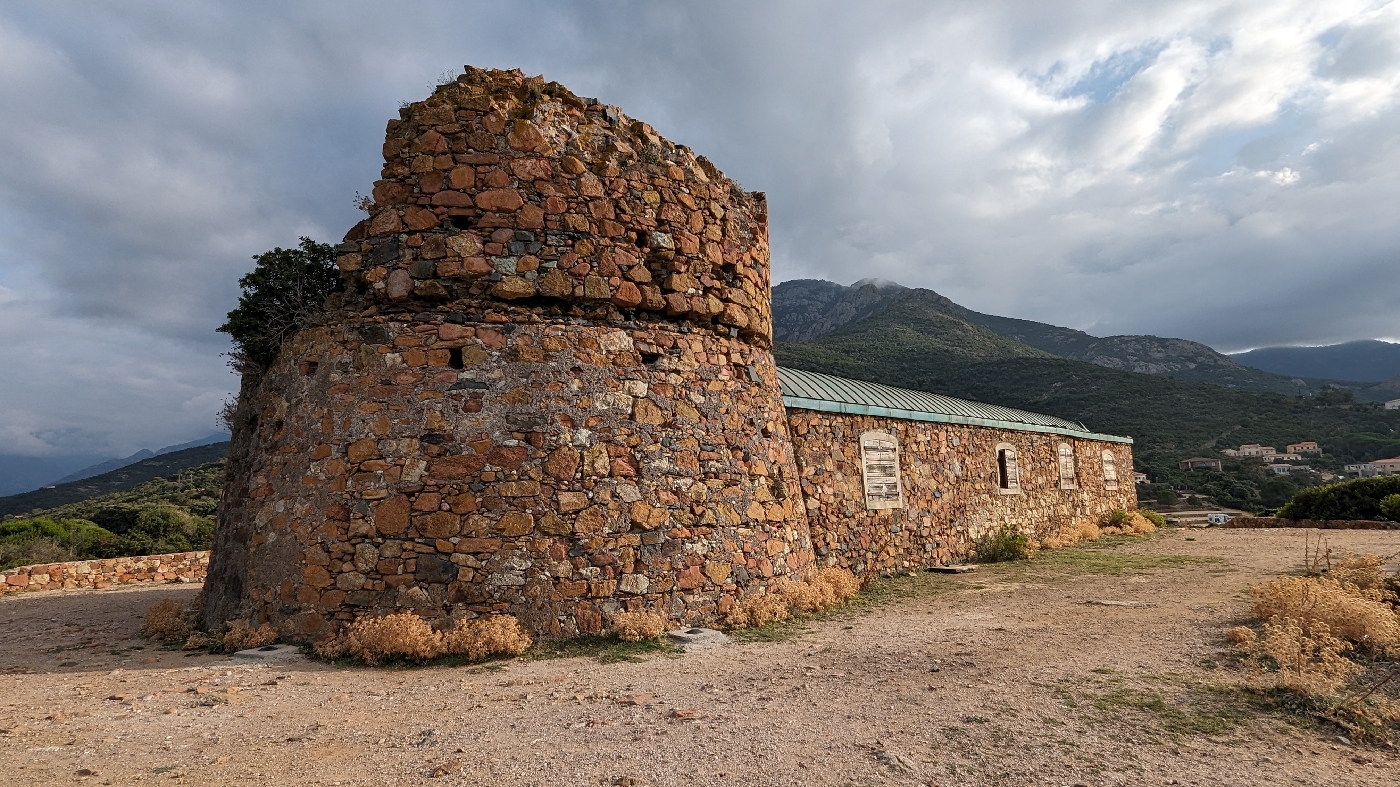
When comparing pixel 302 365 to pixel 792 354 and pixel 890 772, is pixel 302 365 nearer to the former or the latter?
pixel 890 772

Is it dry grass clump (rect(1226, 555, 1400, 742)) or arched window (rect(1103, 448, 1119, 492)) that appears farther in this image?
arched window (rect(1103, 448, 1119, 492))

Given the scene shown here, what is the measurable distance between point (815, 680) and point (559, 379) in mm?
3537

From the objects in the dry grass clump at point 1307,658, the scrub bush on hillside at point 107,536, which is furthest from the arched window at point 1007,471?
the scrub bush on hillside at point 107,536

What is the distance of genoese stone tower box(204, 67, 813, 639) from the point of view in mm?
5973

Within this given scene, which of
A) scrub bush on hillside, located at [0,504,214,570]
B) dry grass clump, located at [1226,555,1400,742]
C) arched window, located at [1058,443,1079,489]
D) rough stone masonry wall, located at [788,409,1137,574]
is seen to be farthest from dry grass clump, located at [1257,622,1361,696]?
scrub bush on hillside, located at [0,504,214,570]

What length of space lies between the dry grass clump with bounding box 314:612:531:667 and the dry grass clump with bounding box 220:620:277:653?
631 mm

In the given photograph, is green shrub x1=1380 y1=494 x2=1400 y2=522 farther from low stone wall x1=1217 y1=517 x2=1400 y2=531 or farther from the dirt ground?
the dirt ground

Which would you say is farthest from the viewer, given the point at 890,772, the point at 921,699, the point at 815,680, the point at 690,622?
the point at 690,622

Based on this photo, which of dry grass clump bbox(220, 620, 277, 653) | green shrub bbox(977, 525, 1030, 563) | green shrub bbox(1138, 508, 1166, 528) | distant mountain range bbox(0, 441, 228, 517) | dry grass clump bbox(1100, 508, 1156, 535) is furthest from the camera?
distant mountain range bbox(0, 441, 228, 517)

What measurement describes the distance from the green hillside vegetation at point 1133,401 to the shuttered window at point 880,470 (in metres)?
26.5

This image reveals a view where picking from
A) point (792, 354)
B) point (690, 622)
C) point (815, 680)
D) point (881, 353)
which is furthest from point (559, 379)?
point (881, 353)

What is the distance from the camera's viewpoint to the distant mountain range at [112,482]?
36.5 metres

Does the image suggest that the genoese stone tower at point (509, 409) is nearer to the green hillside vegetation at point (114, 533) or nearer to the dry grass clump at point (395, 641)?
the dry grass clump at point (395, 641)

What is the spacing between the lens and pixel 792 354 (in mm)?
40656
